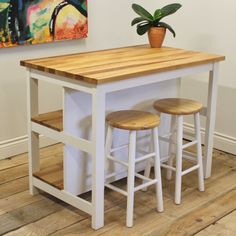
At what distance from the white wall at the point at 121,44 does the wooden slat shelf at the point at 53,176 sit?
2.33 feet

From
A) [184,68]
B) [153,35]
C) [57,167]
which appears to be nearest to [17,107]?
[57,167]

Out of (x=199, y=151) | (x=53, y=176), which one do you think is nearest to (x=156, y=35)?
(x=199, y=151)

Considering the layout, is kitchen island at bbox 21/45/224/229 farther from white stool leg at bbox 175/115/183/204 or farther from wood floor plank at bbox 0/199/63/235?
white stool leg at bbox 175/115/183/204

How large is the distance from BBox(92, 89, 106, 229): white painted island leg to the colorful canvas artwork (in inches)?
49.9

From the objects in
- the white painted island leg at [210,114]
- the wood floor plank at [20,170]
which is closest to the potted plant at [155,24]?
the white painted island leg at [210,114]

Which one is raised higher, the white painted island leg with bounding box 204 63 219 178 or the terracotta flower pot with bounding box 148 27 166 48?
the terracotta flower pot with bounding box 148 27 166 48

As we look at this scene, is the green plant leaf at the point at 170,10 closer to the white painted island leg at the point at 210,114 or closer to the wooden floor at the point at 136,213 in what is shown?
the white painted island leg at the point at 210,114

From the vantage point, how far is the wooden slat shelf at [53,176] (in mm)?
2821

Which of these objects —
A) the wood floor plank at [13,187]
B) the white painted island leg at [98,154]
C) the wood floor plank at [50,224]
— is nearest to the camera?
the white painted island leg at [98,154]

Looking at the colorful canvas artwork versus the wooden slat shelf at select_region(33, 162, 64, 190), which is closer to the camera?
the wooden slat shelf at select_region(33, 162, 64, 190)

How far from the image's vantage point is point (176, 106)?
2.96 meters

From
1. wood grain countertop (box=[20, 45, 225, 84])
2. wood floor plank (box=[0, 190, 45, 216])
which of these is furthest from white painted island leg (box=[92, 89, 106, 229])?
wood floor plank (box=[0, 190, 45, 216])

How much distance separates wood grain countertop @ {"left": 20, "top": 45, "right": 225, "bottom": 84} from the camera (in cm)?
245

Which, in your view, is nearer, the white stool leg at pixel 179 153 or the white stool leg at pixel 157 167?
the white stool leg at pixel 157 167
